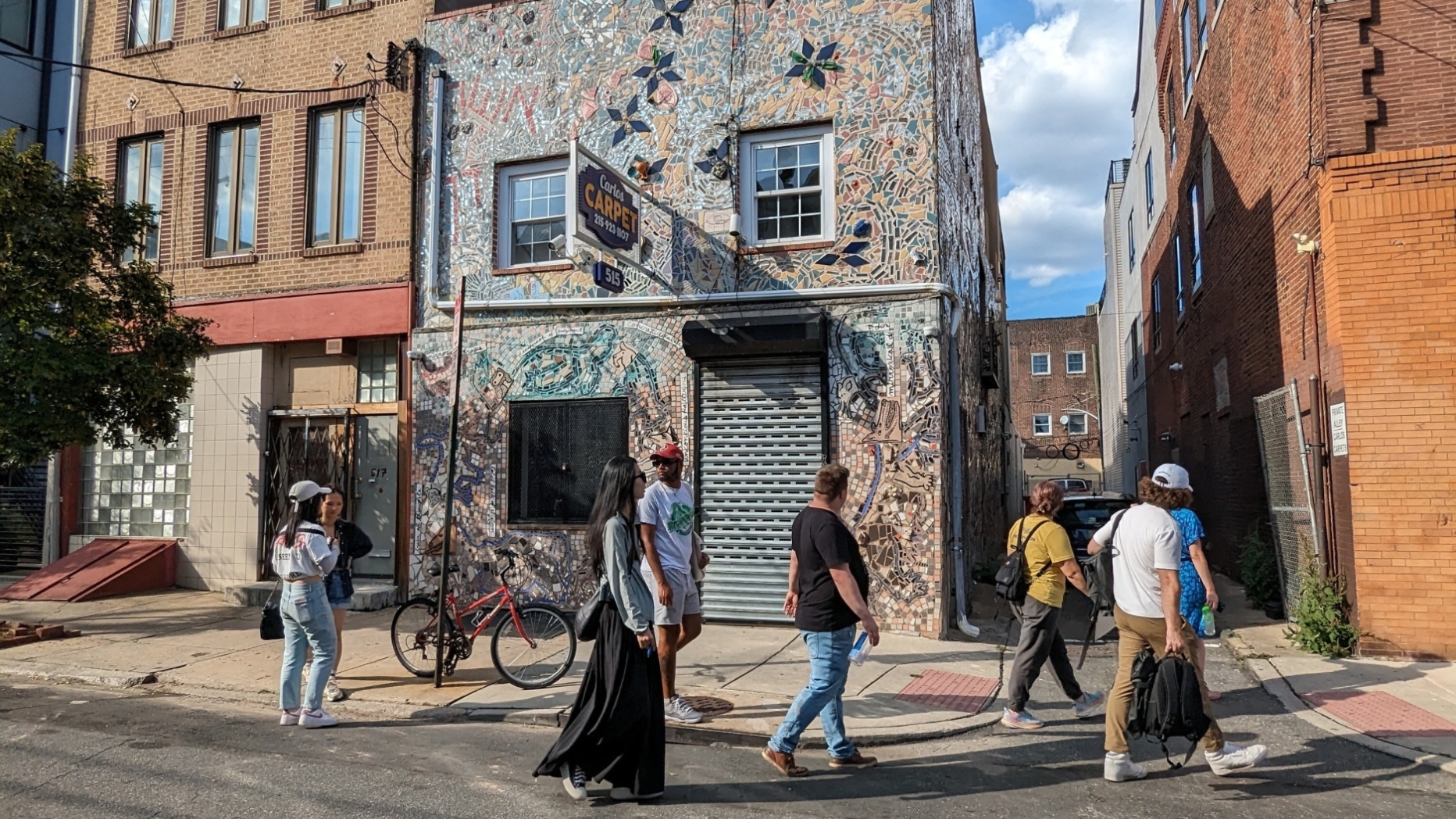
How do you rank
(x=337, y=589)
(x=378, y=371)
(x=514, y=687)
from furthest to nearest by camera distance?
(x=378, y=371)
(x=514, y=687)
(x=337, y=589)

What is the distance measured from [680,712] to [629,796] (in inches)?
57.5

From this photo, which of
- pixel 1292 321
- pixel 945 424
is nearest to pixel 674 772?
pixel 945 424

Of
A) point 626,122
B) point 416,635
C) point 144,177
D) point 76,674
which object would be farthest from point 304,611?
point 144,177

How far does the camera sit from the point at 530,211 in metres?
11.8

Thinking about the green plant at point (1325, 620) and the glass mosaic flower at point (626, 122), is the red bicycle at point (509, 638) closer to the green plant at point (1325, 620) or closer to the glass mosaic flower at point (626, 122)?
the glass mosaic flower at point (626, 122)

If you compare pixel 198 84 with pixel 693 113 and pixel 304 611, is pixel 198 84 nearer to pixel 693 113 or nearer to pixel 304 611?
pixel 693 113

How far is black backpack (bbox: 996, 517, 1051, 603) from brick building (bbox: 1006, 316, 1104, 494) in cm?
4763

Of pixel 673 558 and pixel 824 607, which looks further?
pixel 673 558

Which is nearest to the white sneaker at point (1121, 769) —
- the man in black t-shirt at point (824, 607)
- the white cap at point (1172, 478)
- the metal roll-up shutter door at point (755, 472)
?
the man in black t-shirt at point (824, 607)

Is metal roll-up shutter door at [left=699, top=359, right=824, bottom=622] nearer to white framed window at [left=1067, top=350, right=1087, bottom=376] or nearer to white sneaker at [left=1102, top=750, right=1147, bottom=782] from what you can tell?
white sneaker at [left=1102, top=750, right=1147, bottom=782]

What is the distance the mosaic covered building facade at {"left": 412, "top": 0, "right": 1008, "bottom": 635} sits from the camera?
33.1ft

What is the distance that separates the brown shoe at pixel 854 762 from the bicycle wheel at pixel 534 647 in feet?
9.00

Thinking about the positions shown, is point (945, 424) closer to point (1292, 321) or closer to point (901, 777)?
point (1292, 321)

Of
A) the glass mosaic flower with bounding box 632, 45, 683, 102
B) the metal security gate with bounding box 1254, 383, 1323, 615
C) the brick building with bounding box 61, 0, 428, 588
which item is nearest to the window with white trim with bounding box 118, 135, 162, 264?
the brick building with bounding box 61, 0, 428, 588
